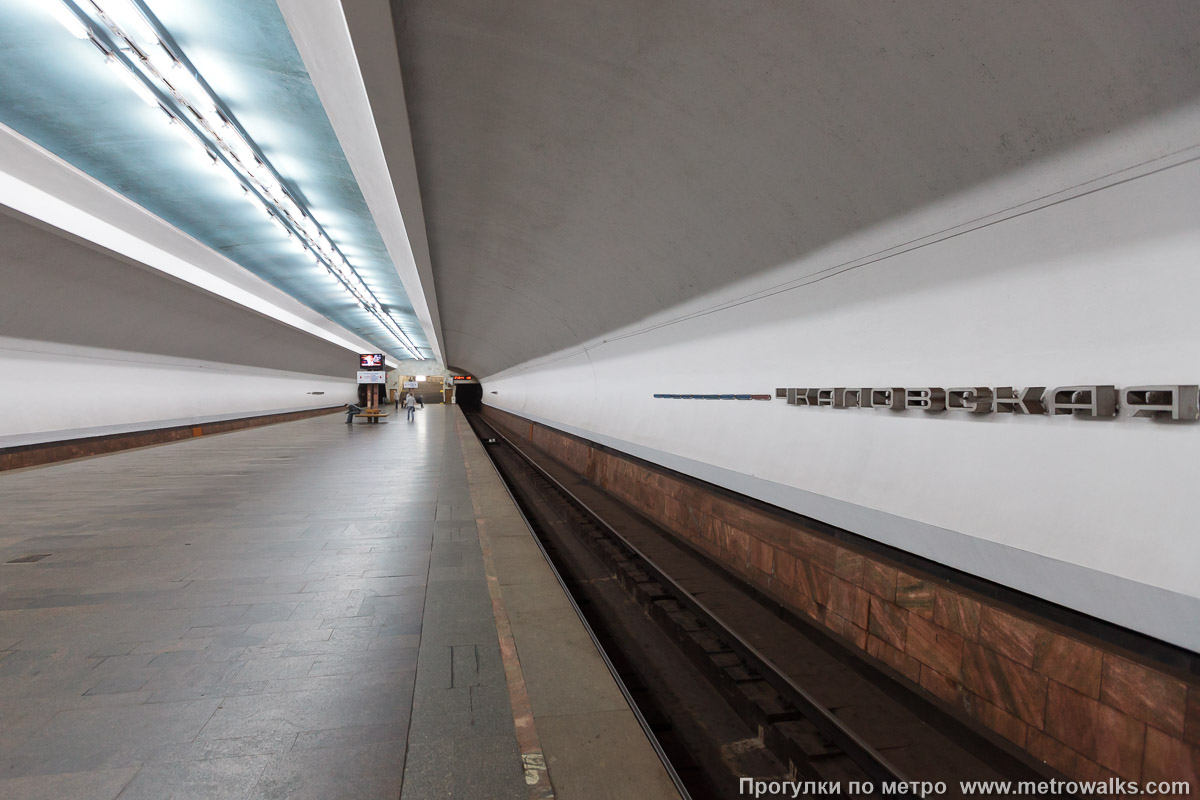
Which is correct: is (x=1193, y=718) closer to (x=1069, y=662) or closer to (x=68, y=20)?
(x=1069, y=662)

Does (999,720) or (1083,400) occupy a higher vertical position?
(1083,400)

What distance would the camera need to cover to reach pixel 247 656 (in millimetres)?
2957

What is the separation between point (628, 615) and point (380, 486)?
440cm

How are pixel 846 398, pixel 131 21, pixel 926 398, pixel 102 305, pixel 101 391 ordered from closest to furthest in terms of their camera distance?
pixel 926 398 < pixel 846 398 < pixel 131 21 < pixel 102 305 < pixel 101 391

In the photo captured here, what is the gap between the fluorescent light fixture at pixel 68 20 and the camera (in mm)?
4137

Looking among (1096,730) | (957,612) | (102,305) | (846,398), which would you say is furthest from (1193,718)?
(102,305)

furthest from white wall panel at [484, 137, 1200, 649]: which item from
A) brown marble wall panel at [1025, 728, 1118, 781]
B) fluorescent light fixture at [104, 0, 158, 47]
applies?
fluorescent light fixture at [104, 0, 158, 47]

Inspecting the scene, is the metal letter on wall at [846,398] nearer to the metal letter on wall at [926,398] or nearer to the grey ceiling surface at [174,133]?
the metal letter on wall at [926,398]

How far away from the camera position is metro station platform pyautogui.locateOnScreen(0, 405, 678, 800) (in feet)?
6.88

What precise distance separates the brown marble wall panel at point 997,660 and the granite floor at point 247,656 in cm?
212

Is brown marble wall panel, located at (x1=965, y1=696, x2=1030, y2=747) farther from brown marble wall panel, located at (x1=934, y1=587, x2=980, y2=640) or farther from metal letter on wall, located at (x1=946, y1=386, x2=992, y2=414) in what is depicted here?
metal letter on wall, located at (x1=946, y1=386, x2=992, y2=414)

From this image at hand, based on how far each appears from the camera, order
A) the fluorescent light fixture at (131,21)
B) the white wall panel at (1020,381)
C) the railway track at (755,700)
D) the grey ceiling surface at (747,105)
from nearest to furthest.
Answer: the white wall panel at (1020,381), the grey ceiling surface at (747,105), the railway track at (755,700), the fluorescent light fixture at (131,21)

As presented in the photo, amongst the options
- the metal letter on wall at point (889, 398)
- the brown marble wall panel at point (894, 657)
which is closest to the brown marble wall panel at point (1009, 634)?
the brown marble wall panel at point (894, 657)

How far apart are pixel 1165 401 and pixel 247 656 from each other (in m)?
4.03
